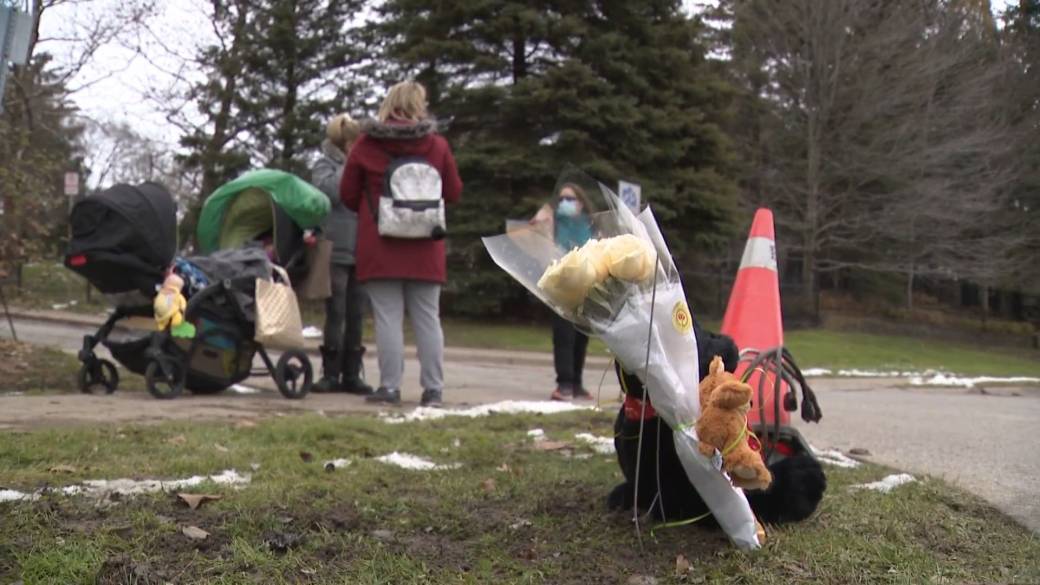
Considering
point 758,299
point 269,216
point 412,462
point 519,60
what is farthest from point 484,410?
point 519,60

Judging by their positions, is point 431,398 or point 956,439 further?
point 431,398

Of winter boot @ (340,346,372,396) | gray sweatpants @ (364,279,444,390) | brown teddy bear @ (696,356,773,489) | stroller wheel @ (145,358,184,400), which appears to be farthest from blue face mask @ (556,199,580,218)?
winter boot @ (340,346,372,396)

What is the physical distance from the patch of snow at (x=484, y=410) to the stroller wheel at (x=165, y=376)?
1.55m

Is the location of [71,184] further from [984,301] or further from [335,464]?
[984,301]

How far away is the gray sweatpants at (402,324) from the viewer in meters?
6.49

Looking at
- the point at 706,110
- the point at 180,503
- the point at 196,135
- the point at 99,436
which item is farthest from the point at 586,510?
the point at 196,135

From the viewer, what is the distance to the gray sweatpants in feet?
21.3

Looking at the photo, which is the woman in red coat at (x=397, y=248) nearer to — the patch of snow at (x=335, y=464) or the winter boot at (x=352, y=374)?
the winter boot at (x=352, y=374)

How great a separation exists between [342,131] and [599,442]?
3930 mm

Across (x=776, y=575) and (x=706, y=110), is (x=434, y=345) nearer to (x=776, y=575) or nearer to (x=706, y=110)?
(x=776, y=575)

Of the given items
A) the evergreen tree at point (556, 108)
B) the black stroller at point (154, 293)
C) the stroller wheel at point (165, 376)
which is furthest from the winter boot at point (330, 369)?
the evergreen tree at point (556, 108)

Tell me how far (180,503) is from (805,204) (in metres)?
30.0

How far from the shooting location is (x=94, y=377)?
21.6ft

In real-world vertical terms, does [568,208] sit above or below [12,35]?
below
